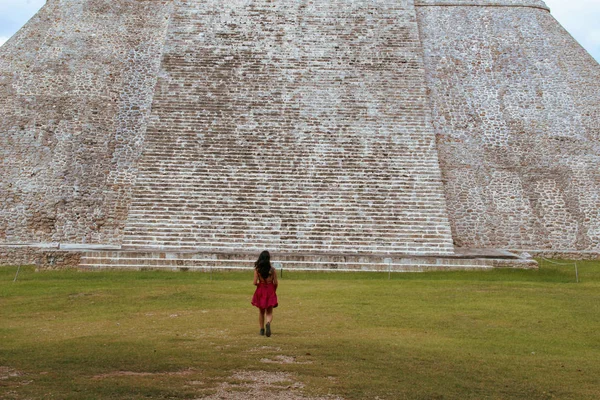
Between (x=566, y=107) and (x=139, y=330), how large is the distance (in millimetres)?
15173

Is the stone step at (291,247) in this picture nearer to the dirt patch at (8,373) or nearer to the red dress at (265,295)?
the red dress at (265,295)

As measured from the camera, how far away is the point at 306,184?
51.3 feet

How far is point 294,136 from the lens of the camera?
1677cm

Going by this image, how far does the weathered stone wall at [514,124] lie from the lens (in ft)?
52.6

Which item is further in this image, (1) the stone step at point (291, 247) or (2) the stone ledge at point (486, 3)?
(2) the stone ledge at point (486, 3)

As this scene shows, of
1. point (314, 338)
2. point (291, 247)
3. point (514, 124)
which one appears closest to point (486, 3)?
point (514, 124)

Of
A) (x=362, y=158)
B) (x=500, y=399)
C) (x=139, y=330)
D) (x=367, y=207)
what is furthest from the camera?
(x=362, y=158)

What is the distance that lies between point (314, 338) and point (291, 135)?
10767 mm

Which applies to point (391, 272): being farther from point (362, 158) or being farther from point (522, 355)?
point (522, 355)

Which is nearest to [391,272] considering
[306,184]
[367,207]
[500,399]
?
[367,207]

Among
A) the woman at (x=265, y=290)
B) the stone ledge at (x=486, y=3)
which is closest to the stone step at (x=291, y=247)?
the woman at (x=265, y=290)

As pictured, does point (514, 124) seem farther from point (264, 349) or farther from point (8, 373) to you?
point (8, 373)

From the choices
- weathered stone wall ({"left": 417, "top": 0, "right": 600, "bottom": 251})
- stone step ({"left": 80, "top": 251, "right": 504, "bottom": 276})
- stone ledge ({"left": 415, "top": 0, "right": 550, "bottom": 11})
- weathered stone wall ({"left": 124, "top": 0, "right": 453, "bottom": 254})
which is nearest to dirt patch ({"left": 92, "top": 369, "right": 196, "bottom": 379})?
stone step ({"left": 80, "top": 251, "right": 504, "bottom": 276})

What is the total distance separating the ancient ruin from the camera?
1462 cm
